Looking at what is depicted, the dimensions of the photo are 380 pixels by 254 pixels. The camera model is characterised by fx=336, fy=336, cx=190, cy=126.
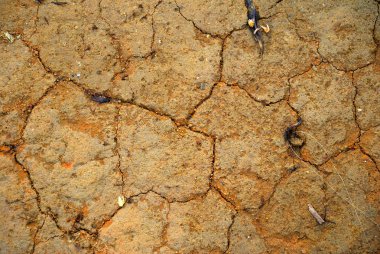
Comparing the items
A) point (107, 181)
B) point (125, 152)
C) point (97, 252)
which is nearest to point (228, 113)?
point (125, 152)

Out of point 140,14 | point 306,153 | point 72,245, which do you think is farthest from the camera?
point 140,14

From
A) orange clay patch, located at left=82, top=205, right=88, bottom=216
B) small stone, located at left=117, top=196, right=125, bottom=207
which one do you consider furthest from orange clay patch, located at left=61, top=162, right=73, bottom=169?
small stone, located at left=117, top=196, right=125, bottom=207

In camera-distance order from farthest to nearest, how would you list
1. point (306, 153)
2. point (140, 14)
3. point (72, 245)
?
point (140, 14) → point (306, 153) → point (72, 245)

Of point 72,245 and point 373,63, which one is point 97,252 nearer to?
point 72,245

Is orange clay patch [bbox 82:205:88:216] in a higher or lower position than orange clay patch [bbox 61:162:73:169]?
lower

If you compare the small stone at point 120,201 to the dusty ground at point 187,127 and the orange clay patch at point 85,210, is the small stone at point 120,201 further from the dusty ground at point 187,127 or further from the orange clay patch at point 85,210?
the orange clay patch at point 85,210

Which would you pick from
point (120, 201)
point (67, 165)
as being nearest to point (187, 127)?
point (120, 201)

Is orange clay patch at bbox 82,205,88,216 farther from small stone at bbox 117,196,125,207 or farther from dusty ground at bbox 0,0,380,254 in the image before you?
small stone at bbox 117,196,125,207

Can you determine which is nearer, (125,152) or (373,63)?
(125,152)
